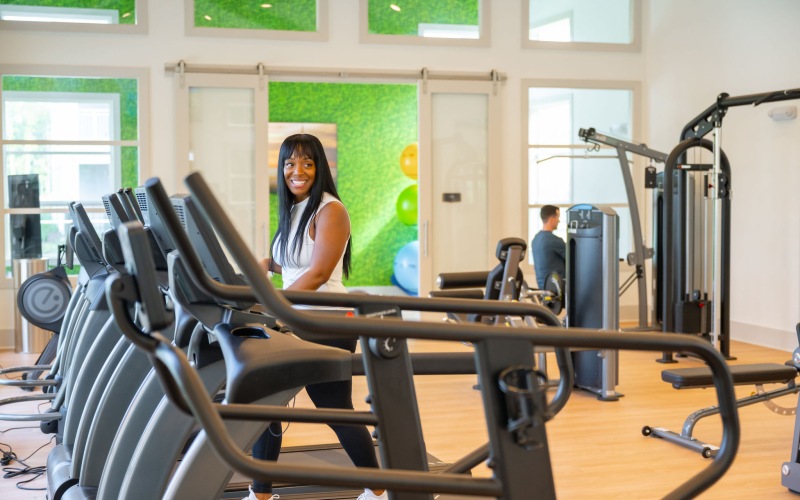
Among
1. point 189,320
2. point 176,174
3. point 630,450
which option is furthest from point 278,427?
point 176,174

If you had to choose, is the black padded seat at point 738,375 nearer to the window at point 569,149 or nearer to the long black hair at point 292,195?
the long black hair at point 292,195

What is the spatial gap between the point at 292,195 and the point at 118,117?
4899mm

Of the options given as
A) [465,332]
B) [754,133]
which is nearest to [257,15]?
[754,133]

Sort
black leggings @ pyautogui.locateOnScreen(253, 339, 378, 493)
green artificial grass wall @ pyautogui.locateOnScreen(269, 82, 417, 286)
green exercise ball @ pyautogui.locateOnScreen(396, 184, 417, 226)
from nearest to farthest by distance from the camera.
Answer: black leggings @ pyautogui.locateOnScreen(253, 339, 378, 493) < green exercise ball @ pyautogui.locateOnScreen(396, 184, 417, 226) < green artificial grass wall @ pyautogui.locateOnScreen(269, 82, 417, 286)

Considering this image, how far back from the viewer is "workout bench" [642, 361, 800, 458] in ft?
11.8

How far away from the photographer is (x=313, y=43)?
8.05 metres

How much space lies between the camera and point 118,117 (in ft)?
25.4

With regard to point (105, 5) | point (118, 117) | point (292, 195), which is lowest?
point (292, 195)

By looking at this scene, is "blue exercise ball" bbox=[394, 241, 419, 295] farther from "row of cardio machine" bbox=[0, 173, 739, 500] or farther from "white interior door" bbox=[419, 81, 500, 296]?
"row of cardio machine" bbox=[0, 173, 739, 500]

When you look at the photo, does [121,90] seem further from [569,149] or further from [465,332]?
[465,332]

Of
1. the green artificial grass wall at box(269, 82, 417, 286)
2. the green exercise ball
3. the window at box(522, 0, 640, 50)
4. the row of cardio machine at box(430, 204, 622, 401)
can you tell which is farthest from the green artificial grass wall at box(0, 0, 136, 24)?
the row of cardio machine at box(430, 204, 622, 401)

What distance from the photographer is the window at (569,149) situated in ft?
28.1

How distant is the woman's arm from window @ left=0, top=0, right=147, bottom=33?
5158mm

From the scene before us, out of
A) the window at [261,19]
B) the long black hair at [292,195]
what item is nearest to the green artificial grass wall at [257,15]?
the window at [261,19]
